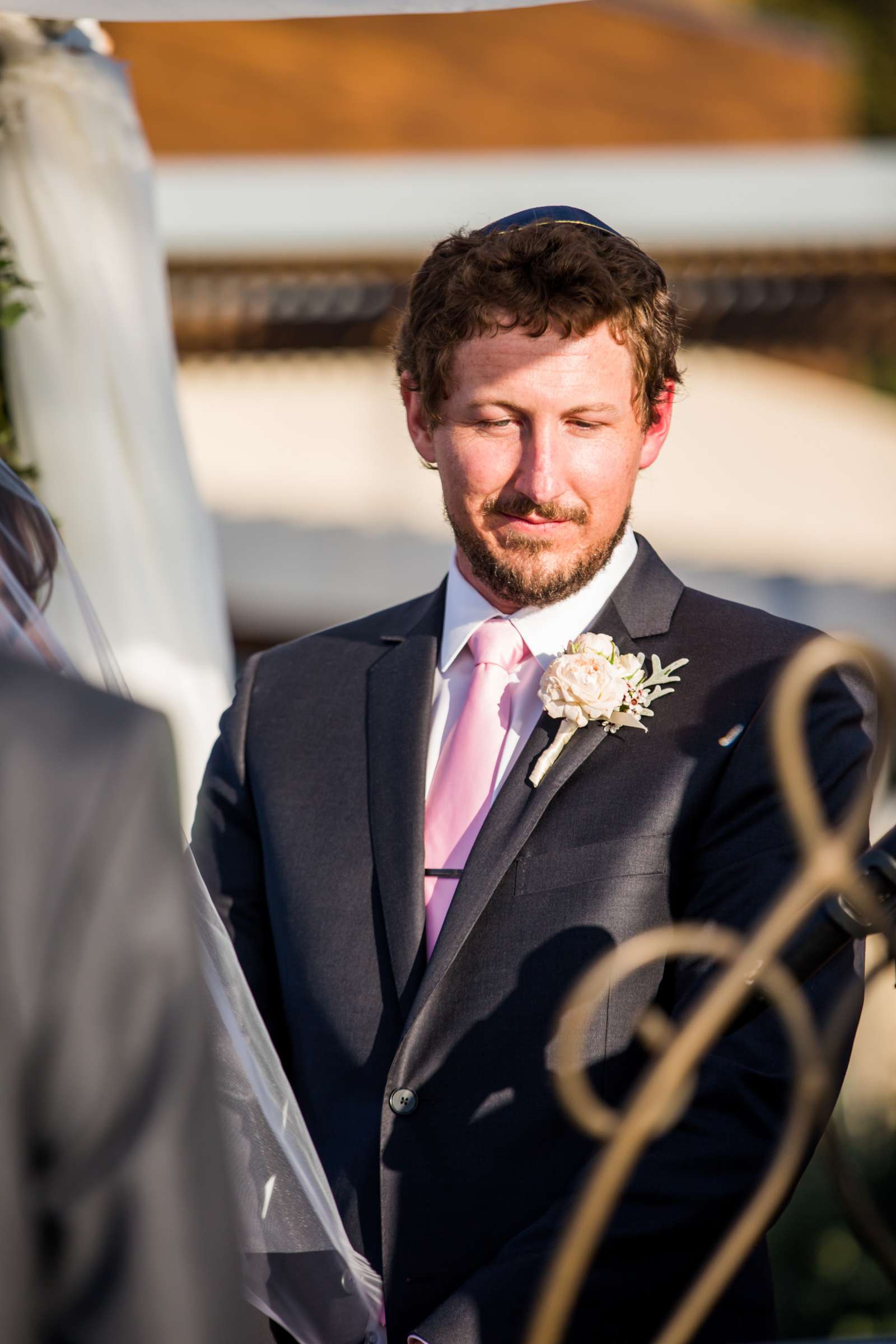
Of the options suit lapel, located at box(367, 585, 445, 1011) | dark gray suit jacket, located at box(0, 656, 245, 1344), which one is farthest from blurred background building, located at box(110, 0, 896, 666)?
dark gray suit jacket, located at box(0, 656, 245, 1344)

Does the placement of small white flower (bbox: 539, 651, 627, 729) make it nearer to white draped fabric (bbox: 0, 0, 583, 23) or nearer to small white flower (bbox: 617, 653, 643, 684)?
small white flower (bbox: 617, 653, 643, 684)

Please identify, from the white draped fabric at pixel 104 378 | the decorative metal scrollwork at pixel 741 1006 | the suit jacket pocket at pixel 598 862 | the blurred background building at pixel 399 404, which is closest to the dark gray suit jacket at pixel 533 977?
the suit jacket pocket at pixel 598 862

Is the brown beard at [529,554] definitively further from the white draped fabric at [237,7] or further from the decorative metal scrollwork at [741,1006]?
the decorative metal scrollwork at [741,1006]

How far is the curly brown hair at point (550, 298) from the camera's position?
229 cm

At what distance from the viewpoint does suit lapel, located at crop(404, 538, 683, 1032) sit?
83.8 inches

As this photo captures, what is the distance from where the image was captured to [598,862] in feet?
6.98

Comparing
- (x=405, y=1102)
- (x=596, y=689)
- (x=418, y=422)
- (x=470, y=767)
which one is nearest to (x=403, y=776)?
(x=470, y=767)

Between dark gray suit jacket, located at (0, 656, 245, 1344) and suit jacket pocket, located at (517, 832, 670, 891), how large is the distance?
3.64 feet

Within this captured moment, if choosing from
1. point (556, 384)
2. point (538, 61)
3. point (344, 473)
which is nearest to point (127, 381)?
Result: point (556, 384)

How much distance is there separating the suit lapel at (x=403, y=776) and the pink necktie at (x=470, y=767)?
3 centimetres

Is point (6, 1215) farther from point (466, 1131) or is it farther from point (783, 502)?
point (783, 502)

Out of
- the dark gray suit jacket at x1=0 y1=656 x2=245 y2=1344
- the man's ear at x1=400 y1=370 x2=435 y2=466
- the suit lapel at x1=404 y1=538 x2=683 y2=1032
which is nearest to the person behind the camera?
the dark gray suit jacket at x1=0 y1=656 x2=245 y2=1344

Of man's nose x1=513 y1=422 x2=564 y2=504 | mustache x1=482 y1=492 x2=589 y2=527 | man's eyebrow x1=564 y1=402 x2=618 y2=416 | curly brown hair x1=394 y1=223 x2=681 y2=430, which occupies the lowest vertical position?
mustache x1=482 y1=492 x2=589 y2=527

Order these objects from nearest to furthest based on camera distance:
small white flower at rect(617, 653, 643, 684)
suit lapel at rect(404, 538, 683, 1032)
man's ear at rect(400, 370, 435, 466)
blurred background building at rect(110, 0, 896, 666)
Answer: suit lapel at rect(404, 538, 683, 1032)
small white flower at rect(617, 653, 643, 684)
man's ear at rect(400, 370, 435, 466)
blurred background building at rect(110, 0, 896, 666)
